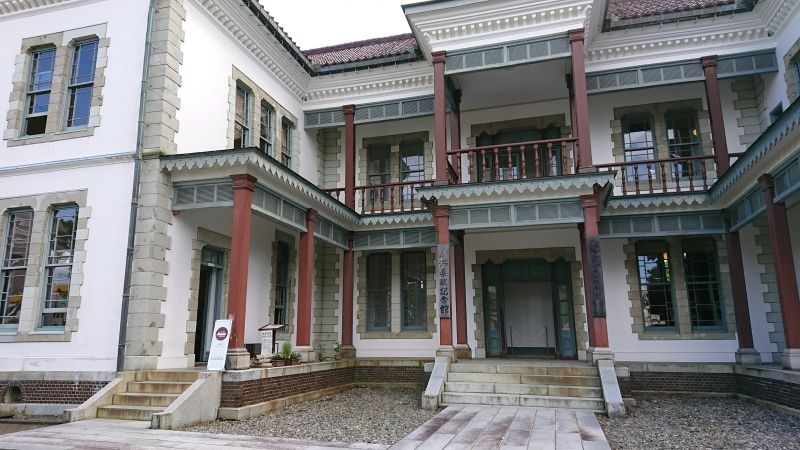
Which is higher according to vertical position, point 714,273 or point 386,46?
point 386,46

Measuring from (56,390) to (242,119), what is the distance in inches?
255

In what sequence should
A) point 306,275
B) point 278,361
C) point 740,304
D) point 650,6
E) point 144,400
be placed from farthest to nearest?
point 650,6
point 306,275
point 740,304
point 278,361
point 144,400

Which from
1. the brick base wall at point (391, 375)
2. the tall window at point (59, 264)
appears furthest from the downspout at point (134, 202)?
the brick base wall at point (391, 375)

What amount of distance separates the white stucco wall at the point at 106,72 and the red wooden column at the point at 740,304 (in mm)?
12236

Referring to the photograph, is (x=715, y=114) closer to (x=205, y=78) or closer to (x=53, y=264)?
(x=205, y=78)

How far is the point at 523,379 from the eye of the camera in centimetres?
1009

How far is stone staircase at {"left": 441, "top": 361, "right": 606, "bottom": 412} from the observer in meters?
9.27

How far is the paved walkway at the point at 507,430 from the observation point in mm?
6340

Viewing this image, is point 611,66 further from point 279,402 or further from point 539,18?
point 279,402

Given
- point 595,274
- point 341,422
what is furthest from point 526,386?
point 341,422

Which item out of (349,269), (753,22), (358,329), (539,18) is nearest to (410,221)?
(349,269)

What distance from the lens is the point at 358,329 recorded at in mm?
14398

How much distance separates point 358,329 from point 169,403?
670cm

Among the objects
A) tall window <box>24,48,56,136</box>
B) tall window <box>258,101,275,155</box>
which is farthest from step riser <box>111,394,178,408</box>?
tall window <box>258,101,275,155</box>
